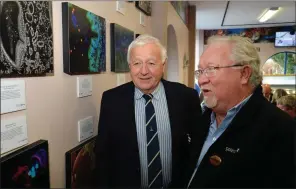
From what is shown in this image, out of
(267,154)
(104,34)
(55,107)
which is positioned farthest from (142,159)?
(104,34)

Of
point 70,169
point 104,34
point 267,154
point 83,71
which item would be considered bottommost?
point 70,169

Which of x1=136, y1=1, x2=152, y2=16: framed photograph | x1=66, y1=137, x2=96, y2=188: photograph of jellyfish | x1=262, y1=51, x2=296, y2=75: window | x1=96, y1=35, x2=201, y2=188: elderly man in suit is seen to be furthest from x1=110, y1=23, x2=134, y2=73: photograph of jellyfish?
x1=262, y1=51, x2=296, y2=75: window

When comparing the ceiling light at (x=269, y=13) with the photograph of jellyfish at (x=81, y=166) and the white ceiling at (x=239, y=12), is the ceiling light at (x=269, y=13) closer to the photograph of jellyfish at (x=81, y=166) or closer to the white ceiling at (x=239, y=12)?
the white ceiling at (x=239, y=12)

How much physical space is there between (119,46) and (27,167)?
4.17 ft

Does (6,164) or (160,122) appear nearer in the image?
(6,164)

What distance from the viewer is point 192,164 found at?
127 cm

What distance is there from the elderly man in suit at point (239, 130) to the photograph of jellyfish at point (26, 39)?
0.76m

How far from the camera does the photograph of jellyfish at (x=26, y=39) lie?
40.6 inches

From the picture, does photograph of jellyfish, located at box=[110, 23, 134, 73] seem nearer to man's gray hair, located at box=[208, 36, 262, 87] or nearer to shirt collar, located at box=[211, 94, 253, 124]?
man's gray hair, located at box=[208, 36, 262, 87]

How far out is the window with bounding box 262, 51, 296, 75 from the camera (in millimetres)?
9031

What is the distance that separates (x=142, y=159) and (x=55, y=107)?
56 centimetres

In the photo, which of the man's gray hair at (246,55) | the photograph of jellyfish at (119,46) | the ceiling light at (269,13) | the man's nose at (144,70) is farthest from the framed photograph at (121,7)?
the ceiling light at (269,13)

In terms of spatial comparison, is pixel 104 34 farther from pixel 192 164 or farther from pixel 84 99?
pixel 192 164

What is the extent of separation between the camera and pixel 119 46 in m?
2.16
